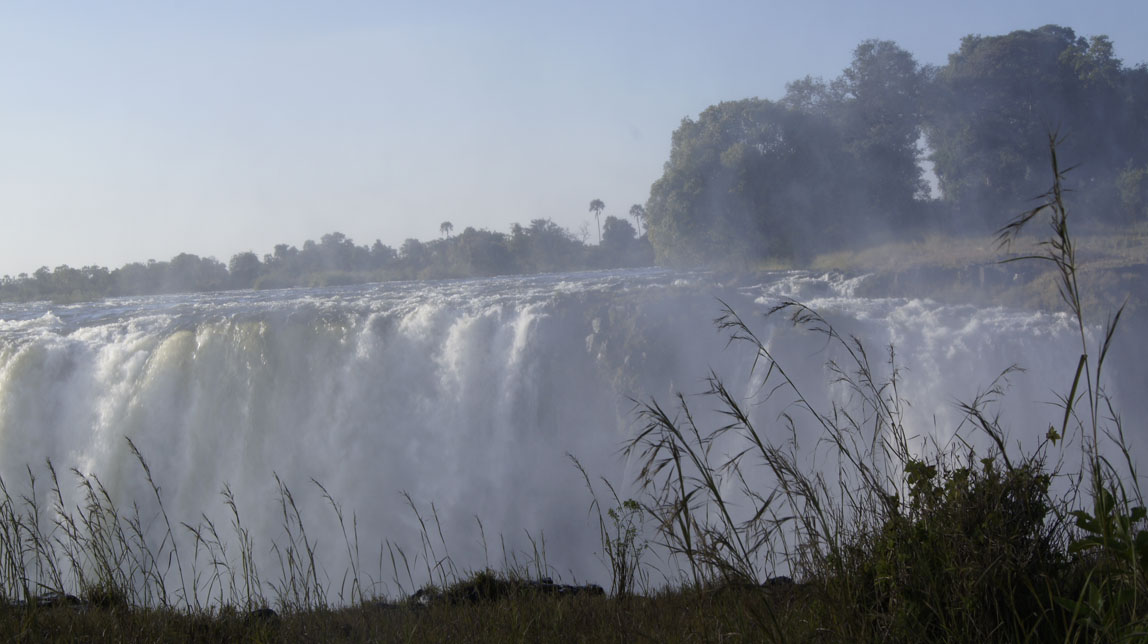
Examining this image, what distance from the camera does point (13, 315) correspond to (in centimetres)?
1527

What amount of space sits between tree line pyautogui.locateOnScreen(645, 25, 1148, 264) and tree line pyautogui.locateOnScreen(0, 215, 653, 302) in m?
8.13

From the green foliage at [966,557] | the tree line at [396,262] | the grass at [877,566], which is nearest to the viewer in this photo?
the grass at [877,566]

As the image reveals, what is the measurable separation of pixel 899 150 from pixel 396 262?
56.1ft

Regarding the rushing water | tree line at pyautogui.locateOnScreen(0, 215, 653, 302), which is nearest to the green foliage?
the rushing water

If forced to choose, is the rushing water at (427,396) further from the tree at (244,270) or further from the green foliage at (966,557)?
the tree at (244,270)

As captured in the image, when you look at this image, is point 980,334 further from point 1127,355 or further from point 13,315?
point 13,315

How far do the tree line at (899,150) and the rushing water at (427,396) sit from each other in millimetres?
7664

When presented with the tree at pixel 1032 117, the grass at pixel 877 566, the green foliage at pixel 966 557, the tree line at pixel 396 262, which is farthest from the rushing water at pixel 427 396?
the tree line at pixel 396 262

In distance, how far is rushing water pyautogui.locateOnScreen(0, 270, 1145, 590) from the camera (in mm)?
9289

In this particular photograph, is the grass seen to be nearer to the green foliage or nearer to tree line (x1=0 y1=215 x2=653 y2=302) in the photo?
the green foliage

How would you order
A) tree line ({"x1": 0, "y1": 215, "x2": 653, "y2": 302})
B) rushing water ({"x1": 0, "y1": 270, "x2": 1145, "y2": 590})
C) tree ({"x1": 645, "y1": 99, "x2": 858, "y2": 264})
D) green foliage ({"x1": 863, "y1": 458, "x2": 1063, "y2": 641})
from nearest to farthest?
green foliage ({"x1": 863, "y1": 458, "x2": 1063, "y2": 641})
rushing water ({"x1": 0, "y1": 270, "x2": 1145, "y2": 590})
tree ({"x1": 645, "y1": 99, "x2": 858, "y2": 264})
tree line ({"x1": 0, "y1": 215, "x2": 653, "y2": 302})

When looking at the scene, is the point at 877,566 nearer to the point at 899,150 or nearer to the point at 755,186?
the point at 755,186

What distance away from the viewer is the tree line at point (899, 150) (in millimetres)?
16844

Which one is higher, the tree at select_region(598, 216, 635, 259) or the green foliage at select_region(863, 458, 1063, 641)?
the tree at select_region(598, 216, 635, 259)
